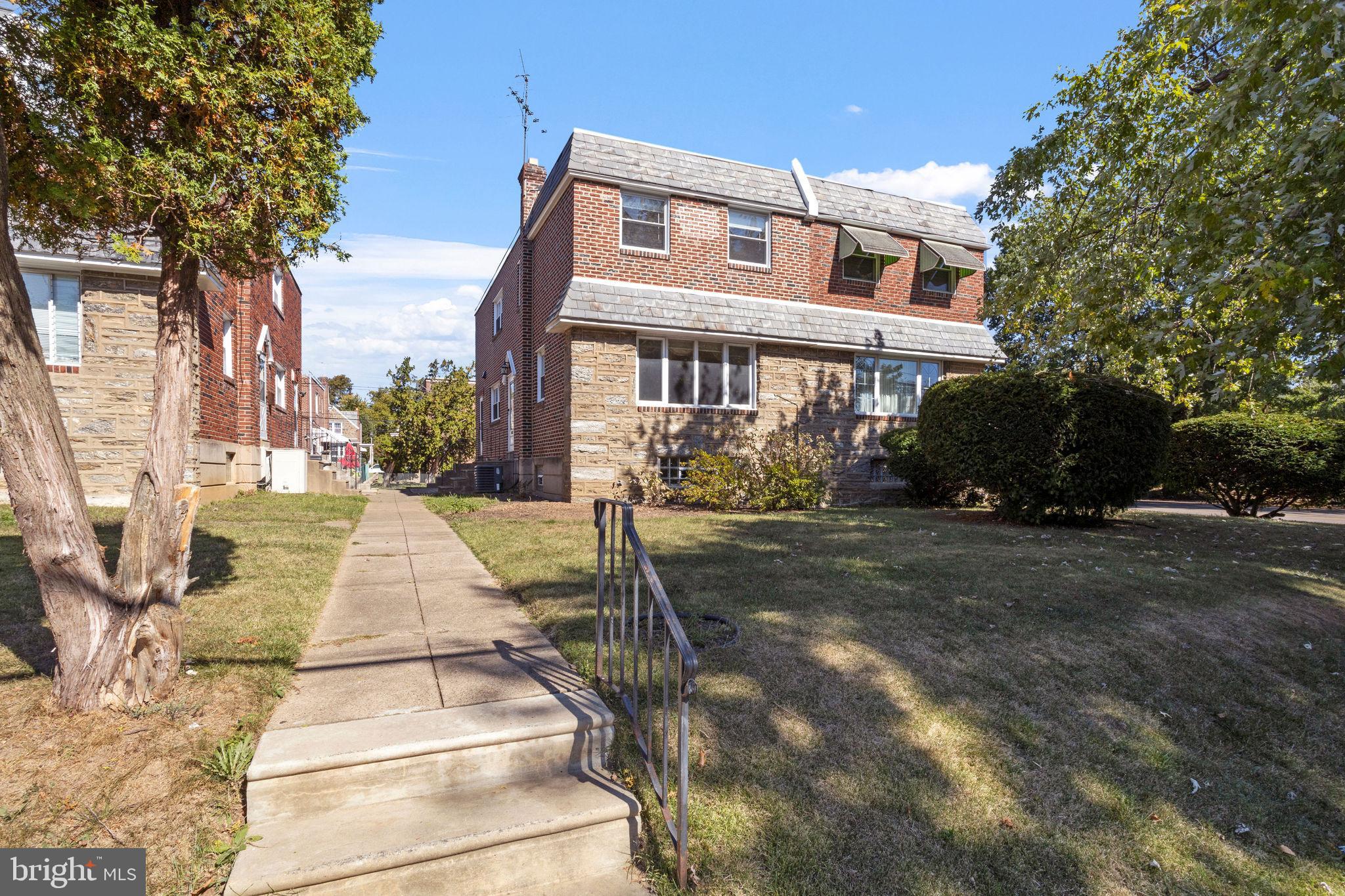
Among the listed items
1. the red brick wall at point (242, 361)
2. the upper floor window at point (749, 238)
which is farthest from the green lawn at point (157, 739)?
the upper floor window at point (749, 238)

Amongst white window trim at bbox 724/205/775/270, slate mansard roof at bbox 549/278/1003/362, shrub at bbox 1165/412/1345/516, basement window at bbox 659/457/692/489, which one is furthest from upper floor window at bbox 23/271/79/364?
shrub at bbox 1165/412/1345/516

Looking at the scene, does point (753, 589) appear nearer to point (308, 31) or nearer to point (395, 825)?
point (395, 825)

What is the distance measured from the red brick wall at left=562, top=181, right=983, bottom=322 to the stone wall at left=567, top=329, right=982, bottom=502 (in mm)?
1378

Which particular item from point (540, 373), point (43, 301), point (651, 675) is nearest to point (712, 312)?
point (540, 373)

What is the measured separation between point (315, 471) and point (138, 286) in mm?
10222

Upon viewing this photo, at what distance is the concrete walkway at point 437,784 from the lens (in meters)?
2.65

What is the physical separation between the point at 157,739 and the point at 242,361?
45.1 feet

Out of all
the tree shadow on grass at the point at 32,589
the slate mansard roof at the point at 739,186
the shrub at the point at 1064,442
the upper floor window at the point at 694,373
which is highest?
the slate mansard roof at the point at 739,186

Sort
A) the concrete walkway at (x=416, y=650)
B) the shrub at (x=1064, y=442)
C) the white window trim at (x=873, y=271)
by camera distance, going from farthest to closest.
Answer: the white window trim at (x=873, y=271) → the shrub at (x=1064, y=442) → the concrete walkway at (x=416, y=650)

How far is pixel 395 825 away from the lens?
2.82 metres

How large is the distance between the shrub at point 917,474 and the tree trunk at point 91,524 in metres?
12.4

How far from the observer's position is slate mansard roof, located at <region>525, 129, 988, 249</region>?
1339 centimetres

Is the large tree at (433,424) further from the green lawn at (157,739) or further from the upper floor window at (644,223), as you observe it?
the green lawn at (157,739)

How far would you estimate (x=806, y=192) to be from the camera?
15445 millimetres
